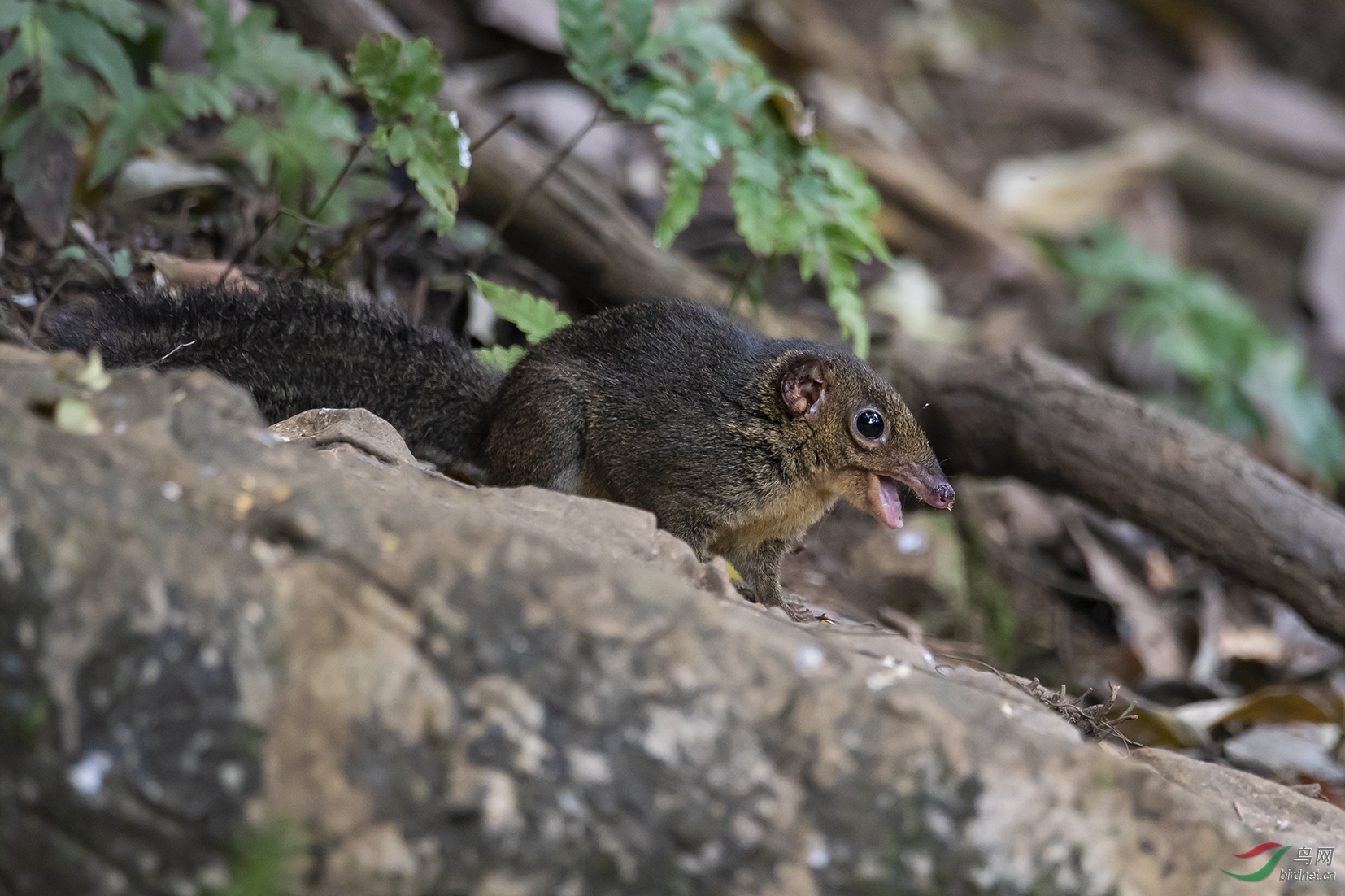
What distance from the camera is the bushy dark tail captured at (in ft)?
12.9

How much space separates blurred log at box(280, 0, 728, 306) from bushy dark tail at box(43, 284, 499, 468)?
164 cm

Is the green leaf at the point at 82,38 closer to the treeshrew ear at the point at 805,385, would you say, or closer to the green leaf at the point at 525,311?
the green leaf at the point at 525,311

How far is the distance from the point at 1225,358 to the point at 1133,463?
4.28m

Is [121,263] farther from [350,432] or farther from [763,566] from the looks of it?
[763,566]

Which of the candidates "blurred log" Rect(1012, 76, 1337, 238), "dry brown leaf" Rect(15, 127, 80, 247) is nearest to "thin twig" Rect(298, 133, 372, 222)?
"dry brown leaf" Rect(15, 127, 80, 247)

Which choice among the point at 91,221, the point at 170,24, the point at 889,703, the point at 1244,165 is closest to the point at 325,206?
the point at 91,221

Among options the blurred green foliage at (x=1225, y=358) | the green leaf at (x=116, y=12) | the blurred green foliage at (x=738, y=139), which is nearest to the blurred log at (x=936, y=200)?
the blurred green foliage at (x=1225, y=358)

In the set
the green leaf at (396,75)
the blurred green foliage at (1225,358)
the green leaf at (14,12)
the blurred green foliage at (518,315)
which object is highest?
the green leaf at (396,75)

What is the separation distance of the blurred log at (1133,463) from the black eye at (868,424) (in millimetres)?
1161

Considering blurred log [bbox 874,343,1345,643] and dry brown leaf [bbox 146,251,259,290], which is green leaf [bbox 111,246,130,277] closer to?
dry brown leaf [bbox 146,251,259,290]

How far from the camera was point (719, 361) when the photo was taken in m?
4.50

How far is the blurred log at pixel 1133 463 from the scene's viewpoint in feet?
17.8

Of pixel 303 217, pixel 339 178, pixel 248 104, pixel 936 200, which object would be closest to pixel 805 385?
pixel 339 178

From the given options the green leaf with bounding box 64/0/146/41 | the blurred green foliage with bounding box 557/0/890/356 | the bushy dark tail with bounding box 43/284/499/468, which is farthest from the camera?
the blurred green foliage with bounding box 557/0/890/356
